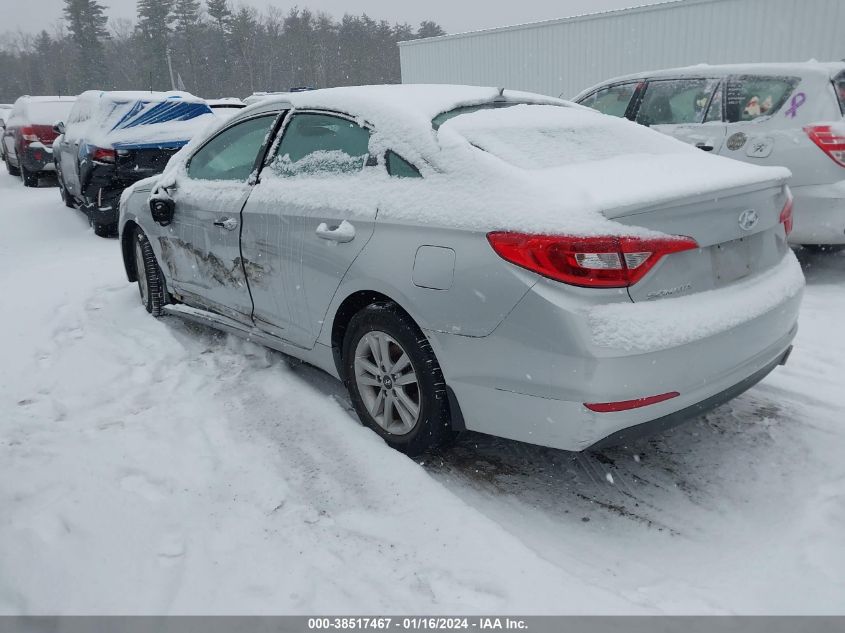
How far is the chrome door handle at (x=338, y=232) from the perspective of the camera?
2.99 m

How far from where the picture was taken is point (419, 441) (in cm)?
291

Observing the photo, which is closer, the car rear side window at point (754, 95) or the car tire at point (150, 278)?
the car tire at point (150, 278)

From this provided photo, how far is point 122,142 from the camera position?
819 centimetres

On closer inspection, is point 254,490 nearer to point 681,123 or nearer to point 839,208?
point 839,208

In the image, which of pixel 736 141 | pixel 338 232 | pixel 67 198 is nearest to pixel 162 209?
pixel 338 232


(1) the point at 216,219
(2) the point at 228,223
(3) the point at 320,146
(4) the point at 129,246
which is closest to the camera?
(3) the point at 320,146

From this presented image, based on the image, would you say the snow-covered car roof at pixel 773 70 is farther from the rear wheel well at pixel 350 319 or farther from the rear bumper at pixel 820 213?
the rear wheel well at pixel 350 319

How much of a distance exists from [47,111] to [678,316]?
14.7 meters

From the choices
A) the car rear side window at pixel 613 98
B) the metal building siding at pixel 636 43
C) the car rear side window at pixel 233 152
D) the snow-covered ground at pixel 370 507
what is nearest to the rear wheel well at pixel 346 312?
the snow-covered ground at pixel 370 507

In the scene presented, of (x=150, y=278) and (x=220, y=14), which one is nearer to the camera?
(x=150, y=278)

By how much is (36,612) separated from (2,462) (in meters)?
1.11

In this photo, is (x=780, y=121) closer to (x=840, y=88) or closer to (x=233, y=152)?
(x=840, y=88)

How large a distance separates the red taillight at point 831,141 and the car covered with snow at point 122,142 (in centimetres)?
648
